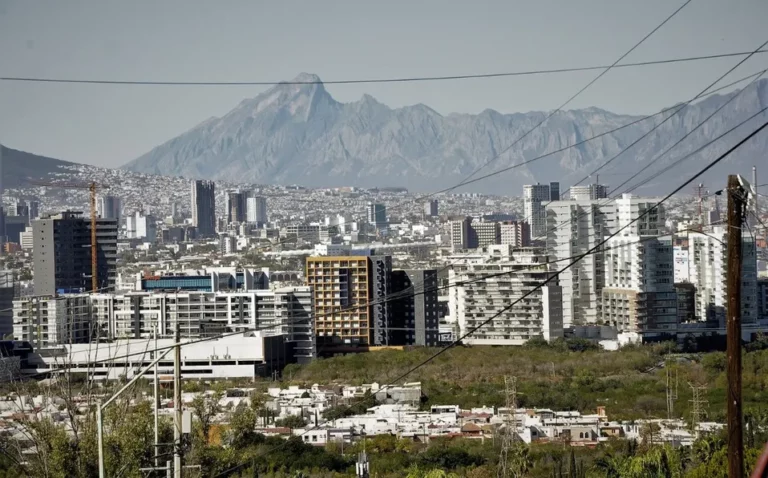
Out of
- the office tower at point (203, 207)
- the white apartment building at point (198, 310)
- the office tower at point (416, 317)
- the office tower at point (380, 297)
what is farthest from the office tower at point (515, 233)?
the office tower at point (203, 207)

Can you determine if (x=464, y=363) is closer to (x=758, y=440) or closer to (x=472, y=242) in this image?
(x=758, y=440)

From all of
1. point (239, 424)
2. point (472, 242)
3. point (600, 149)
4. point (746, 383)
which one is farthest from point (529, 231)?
point (600, 149)

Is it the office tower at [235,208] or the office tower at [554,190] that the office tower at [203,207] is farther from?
the office tower at [554,190]

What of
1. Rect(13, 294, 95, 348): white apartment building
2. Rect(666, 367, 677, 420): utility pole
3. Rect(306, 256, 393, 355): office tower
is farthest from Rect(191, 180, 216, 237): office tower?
Rect(666, 367, 677, 420): utility pole

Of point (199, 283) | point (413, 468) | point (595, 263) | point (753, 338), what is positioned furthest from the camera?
point (199, 283)

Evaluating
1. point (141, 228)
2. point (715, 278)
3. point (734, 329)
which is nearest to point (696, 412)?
point (734, 329)

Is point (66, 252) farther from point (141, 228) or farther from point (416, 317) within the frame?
point (141, 228)
